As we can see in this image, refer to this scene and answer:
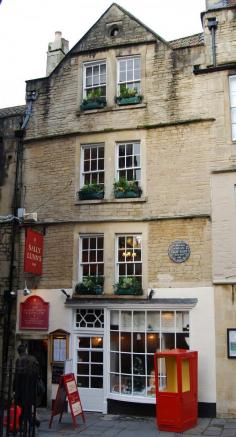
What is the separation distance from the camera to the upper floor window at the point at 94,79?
52.9 ft

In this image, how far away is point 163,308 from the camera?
Answer: 13773mm

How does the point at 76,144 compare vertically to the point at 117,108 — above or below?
below

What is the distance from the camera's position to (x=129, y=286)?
14250 mm

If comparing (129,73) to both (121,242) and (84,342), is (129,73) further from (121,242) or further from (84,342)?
(84,342)

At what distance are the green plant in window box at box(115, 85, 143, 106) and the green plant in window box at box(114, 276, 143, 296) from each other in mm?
5549

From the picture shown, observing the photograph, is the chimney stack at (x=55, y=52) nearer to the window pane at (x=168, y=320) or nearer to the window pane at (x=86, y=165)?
the window pane at (x=86, y=165)

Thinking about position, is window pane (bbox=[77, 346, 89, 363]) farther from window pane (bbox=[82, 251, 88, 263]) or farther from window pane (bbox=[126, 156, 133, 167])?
window pane (bbox=[126, 156, 133, 167])

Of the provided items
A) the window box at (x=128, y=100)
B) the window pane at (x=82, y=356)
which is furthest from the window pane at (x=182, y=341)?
the window box at (x=128, y=100)

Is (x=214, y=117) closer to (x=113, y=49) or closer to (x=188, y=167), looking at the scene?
(x=188, y=167)

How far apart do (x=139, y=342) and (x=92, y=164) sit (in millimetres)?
5805

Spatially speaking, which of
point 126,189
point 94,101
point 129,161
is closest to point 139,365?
point 126,189

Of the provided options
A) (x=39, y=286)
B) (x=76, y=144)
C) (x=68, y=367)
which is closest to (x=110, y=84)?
(x=76, y=144)

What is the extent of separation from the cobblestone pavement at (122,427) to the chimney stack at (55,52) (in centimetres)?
1242

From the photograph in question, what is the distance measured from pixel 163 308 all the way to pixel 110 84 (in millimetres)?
7421
